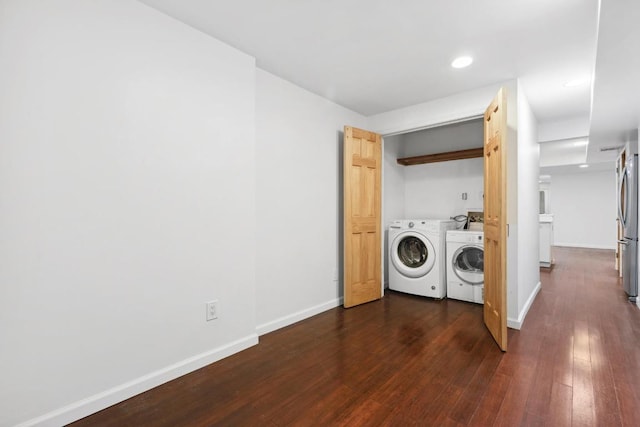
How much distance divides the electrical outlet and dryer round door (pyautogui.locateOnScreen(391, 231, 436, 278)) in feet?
8.53

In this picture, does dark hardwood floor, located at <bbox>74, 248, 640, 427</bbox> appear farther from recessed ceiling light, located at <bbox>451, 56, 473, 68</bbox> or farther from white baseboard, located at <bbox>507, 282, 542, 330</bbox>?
recessed ceiling light, located at <bbox>451, 56, 473, 68</bbox>

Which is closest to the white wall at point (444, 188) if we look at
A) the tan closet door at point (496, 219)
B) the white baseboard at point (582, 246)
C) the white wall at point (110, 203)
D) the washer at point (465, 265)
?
the washer at point (465, 265)

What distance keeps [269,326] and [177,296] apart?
1.04m

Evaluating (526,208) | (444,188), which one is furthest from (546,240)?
(526,208)

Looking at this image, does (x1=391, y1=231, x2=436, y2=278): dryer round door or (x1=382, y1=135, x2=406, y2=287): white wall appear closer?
(x1=391, y1=231, x2=436, y2=278): dryer round door

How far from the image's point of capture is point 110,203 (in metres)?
1.78

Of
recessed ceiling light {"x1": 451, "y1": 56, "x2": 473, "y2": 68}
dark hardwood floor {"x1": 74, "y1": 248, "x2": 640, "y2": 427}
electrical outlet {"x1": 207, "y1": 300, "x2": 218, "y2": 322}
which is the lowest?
dark hardwood floor {"x1": 74, "y1": 248, "x2": 640, "y2": 427}

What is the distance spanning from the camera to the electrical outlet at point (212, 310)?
2.26m

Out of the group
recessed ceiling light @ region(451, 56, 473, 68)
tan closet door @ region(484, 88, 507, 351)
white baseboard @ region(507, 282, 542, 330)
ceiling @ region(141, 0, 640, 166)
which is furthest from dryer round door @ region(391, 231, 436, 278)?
recessed ceiling light @ region(451, 56, 473, 68)

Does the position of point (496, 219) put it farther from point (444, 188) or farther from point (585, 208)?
point (585, 208)

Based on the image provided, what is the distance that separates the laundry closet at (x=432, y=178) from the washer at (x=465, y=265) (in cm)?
28

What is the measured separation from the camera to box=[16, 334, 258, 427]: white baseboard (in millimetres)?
1578

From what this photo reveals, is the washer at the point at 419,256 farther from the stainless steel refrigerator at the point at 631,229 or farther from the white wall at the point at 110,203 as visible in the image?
the white wall at the point at 110,203

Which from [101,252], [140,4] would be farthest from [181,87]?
[101,252]
